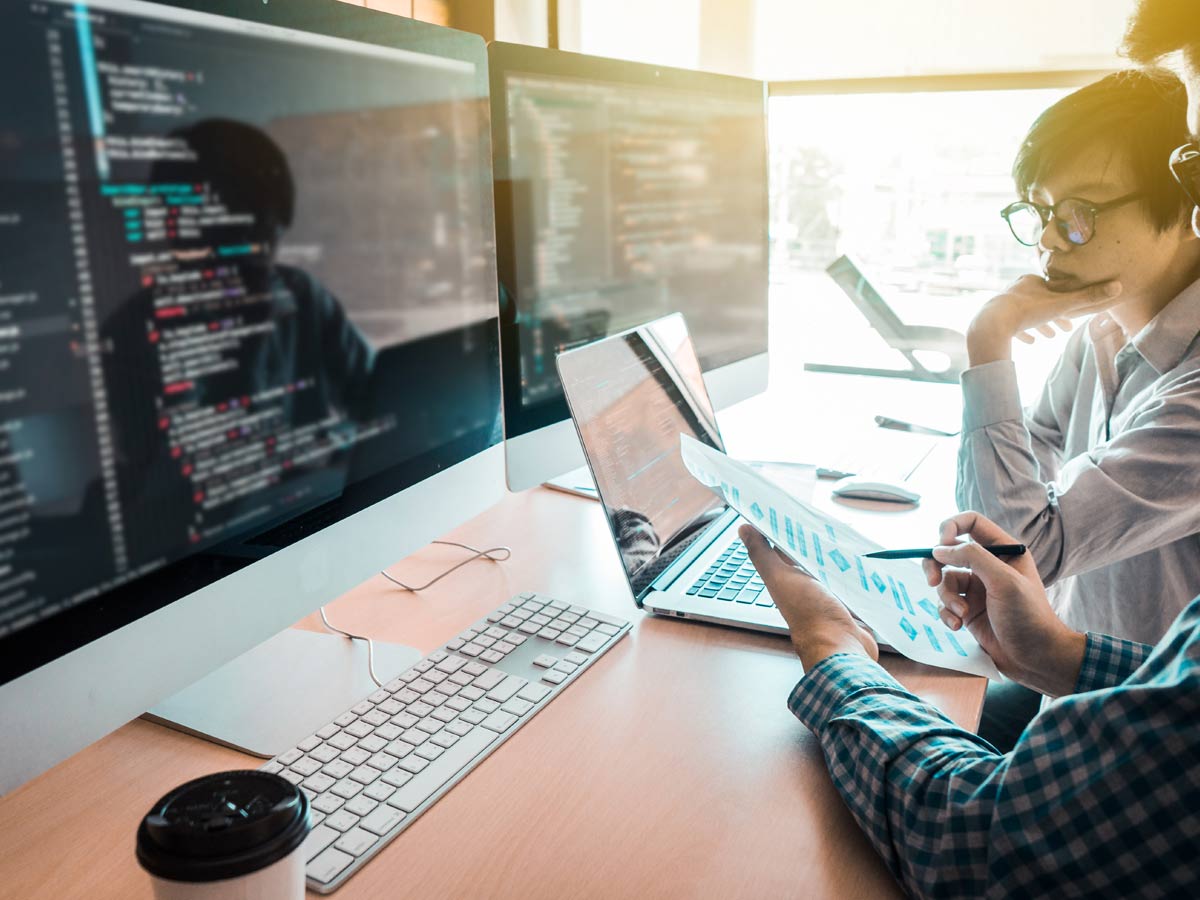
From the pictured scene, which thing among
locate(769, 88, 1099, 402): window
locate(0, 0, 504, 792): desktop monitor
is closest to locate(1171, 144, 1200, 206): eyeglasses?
locate(0, 0, 504, 792): desktop monitor

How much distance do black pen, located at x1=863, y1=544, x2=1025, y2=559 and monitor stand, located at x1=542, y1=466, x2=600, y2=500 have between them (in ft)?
1.70

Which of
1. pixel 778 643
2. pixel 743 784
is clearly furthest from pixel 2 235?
A: pixel 778 643

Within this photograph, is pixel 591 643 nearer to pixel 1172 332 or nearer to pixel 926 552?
pixel 926 552

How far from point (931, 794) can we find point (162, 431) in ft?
1.73

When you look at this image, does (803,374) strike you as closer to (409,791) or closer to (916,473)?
(916,473)

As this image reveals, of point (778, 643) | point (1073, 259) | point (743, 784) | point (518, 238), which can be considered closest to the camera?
point (743, 784)

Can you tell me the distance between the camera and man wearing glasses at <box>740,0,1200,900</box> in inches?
20.1

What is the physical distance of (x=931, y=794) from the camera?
611 mm

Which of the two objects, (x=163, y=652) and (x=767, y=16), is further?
(x=767, y=16)

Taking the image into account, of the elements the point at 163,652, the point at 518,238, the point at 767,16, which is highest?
the point at 767,16

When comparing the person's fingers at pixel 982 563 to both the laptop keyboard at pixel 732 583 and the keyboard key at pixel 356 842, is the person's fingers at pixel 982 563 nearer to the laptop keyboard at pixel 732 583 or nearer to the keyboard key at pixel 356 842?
the laptop keyboard at pixel 732 583

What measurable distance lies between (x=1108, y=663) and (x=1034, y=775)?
351mm

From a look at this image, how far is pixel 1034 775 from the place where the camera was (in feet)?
1.82

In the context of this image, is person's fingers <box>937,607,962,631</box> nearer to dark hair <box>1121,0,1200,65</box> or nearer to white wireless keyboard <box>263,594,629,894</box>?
white wireless keyboard <box>263,594,629,894</box>
